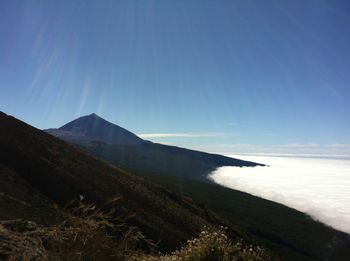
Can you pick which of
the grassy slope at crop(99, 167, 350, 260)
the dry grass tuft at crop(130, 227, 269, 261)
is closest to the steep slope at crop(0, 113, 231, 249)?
the dry grass tuft at crop(130, 227, 269, 261)

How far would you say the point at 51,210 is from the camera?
26.9m

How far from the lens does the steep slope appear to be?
112ft

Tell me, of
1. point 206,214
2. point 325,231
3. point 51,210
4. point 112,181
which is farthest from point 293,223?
point 51,210

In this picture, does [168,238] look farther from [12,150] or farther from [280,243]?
[280,243]

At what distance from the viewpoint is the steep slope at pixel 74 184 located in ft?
112

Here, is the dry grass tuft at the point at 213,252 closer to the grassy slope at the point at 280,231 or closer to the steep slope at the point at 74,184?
the steep slope at the point at 74,184

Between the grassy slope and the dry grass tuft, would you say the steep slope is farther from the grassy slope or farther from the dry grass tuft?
the grassy slope

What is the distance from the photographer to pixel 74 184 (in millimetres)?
38938

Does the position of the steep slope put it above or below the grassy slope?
above

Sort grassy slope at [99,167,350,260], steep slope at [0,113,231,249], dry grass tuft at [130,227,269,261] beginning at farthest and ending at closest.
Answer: grassy slope at [99,167,350,260] → steep slope at [0,113,231,249] → dry grass tuft at [130,227,269,261]

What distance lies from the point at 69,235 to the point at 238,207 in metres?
187

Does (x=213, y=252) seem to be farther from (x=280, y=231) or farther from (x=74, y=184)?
(x=280, y=231)

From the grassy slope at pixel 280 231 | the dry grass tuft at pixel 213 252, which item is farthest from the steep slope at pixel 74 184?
the grassy slope at pixel 280 231

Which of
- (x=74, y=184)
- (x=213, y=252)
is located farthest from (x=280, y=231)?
(x=213, y=252)
